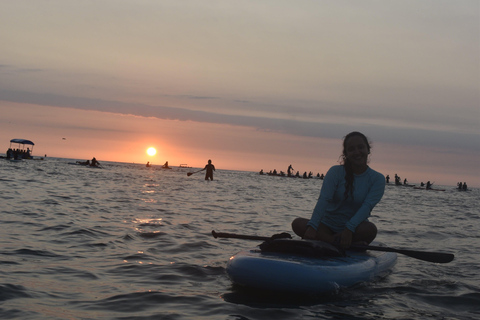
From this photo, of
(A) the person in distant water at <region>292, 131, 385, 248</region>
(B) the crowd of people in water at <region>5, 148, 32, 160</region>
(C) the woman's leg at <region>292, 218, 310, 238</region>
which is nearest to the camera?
(A) the person in distant water at <region>292, 131, 385, 248</region>

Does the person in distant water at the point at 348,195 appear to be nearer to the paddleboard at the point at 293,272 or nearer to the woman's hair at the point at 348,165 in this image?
the woman's hair at the point at 348,165

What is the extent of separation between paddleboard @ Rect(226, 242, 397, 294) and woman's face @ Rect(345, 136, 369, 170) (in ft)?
4.70

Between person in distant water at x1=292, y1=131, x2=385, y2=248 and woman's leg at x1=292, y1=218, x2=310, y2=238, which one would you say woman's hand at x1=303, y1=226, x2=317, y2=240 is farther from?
woman's leg at x1=292, y1=218, x2=310, y2=238

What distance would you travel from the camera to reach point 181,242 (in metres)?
8.97

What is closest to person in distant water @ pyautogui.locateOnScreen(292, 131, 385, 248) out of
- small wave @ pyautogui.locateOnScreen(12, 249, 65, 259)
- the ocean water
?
the ocean water

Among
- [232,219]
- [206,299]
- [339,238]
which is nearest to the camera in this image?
[206,299]

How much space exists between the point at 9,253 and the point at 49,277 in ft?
5.04

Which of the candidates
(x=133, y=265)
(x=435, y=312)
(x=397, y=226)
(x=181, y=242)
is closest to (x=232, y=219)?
(x=181, y=242)

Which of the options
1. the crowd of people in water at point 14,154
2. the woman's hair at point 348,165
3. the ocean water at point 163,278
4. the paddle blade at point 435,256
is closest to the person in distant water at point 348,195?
the woman's hair at point 348,165

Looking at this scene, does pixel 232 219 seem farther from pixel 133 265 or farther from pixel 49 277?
pixel 49 277

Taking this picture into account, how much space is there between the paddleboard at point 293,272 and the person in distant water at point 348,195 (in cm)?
76

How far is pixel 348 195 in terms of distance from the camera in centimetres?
677

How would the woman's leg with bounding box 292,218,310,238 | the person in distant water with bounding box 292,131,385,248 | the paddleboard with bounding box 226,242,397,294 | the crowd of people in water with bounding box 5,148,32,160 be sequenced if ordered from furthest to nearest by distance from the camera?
the crowd of people in water with bounding box 5,148,32,160
the woman's leg with bounding box 292,218,310,238
the person in distant water with bounding box 292,131,385,248
the paddleboard with bounding box 226,242,397,294

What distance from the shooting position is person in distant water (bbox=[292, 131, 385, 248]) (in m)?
6.71
